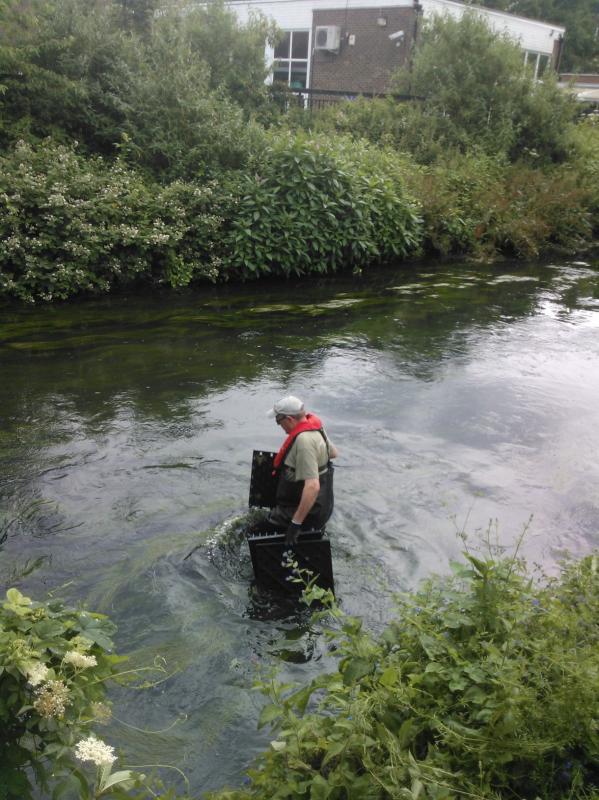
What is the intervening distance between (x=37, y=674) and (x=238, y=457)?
566cm

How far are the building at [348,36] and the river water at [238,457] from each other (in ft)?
58.3

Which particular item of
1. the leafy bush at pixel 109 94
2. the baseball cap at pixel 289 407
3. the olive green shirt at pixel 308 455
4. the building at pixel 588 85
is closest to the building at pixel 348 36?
the building at pixel 588 85

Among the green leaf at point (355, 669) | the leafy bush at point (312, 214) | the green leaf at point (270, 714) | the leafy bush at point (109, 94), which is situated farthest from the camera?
the leafy bush at point (109, 94)

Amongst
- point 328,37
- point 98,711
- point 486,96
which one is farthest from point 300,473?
point 328,37

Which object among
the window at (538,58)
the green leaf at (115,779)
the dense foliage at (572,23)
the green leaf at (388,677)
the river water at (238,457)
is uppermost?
the dense foliage at (572,23)

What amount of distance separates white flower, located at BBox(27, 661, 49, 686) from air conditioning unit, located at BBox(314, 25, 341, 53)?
102 feet

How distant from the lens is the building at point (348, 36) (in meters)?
27.8

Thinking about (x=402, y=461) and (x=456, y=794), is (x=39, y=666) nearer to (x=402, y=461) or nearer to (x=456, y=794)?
(x=456, y=794)

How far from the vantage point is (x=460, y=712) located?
3.51m

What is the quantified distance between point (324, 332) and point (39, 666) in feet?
34.3

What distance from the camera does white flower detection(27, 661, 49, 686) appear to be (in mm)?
2678

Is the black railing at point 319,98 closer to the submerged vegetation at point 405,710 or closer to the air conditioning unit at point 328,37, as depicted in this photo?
the air conditioning unit at point 328,37

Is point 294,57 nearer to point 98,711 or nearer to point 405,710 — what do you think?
point 405,710

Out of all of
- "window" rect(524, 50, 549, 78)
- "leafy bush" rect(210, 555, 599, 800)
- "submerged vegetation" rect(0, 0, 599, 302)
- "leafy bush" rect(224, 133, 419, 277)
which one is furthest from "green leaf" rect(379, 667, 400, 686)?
"window" rect(524, 50, 549, 78)
